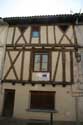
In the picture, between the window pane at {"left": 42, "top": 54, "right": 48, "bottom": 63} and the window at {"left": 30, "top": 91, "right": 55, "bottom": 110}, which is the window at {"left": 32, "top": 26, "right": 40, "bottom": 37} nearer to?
the window pane at {"left": 42, "top": 54, "right": 48, "bottom": 63}

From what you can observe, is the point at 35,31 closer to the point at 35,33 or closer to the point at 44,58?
the point at 35,33

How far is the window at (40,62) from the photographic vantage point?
1076cm

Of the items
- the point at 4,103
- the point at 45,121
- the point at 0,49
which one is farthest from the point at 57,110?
the point at 0,49

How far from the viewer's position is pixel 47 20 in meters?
11.8

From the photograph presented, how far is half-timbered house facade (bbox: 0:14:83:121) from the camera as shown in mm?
9867

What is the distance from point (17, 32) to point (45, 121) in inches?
269

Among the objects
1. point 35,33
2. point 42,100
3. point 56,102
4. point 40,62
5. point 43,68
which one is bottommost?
point 56,102

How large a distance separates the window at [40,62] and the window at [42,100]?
162 cm

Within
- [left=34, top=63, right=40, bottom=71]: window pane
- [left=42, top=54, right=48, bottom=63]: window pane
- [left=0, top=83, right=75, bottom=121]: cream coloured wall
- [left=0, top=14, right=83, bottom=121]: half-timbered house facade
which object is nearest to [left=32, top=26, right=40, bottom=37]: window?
[left=0, top=14, right=83, bottom=121]: half-timbered house facade

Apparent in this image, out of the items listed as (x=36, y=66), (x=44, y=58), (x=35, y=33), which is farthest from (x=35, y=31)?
(x=36, y=66)

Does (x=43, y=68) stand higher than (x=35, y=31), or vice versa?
(x=35, y=31)

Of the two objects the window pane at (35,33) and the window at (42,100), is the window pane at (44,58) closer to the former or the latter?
the window pane at (35,33)

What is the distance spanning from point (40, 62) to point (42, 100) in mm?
2674

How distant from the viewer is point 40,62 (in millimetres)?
10984
